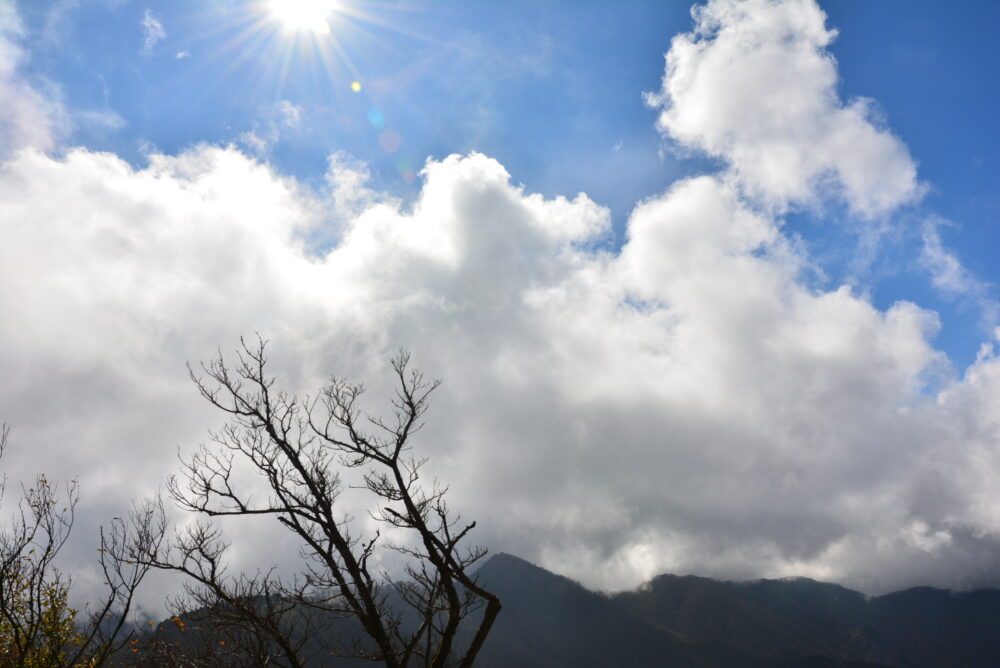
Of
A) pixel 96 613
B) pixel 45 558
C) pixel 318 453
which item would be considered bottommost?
pixel 96 613

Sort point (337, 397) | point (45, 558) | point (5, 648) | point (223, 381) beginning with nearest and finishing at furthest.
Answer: point (337, 397)
point (223, 381)
point (45, 558)
point (5, 648)

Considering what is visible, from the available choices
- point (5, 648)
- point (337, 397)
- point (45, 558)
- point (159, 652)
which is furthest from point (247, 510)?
point (5, 648)

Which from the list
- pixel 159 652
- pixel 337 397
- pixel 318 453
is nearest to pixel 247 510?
pixel 318 453

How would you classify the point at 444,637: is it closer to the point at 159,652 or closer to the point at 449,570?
the point at 449,570

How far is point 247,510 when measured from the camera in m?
14.5

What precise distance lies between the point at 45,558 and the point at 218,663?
875cm

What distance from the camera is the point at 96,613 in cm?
1886

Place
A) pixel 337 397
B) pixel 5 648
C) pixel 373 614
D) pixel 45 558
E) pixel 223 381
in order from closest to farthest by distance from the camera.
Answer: pixel 373 614 < pixel 337 397 < pixel 223 381 < pixel 45 558 < pixel 5 648

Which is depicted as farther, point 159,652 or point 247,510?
point 159,652

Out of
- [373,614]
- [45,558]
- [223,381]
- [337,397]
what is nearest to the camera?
[373,614]

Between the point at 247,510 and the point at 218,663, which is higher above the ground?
the point at 247,510

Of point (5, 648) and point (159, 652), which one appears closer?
point (159, 652)

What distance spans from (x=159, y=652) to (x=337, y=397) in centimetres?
954

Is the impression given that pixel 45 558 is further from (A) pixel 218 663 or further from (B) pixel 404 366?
(B) pixel 404 366
